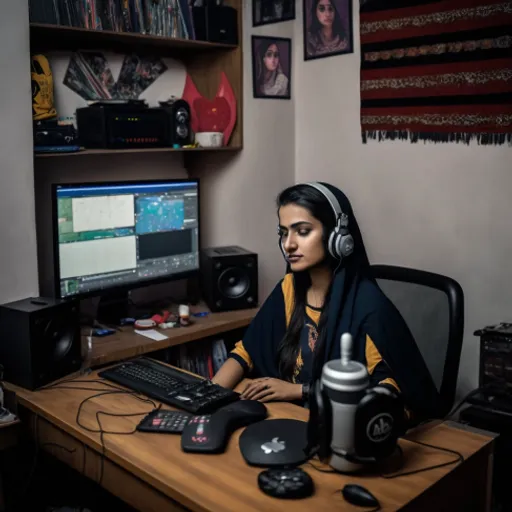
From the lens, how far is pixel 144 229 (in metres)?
2.66

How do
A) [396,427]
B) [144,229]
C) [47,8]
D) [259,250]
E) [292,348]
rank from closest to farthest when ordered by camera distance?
[396,427], [292,348], [47,8], [144,229], [259,250]

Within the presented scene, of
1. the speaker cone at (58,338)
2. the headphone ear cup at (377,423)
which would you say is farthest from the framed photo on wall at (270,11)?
the headphone ear cup at (377,423)

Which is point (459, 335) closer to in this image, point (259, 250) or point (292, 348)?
point (292, 348)

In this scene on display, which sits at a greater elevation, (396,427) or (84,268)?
(84,268)

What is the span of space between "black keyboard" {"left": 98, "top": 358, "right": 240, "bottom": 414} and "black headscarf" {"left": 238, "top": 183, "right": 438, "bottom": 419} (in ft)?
0.90

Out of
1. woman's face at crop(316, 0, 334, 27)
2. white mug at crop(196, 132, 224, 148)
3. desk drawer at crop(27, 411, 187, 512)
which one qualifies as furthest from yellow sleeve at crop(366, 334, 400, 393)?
woman's face at crop(316, 0, 334, 27)

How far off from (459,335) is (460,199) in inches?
31.6

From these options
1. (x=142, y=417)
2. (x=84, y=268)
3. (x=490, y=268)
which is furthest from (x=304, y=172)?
(x=142, y=417)

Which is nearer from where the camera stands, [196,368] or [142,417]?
[142,417]

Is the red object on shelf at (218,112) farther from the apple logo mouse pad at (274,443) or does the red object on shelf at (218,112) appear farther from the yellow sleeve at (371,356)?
the apple logo mouse pad at (274,443)

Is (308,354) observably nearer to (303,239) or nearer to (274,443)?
(303,239)

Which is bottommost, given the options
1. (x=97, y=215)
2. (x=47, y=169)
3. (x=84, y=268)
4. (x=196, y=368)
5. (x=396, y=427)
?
(x=196, y=368)

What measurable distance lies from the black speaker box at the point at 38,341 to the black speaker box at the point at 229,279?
2.46ft

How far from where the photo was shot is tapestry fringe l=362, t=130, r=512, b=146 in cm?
256
